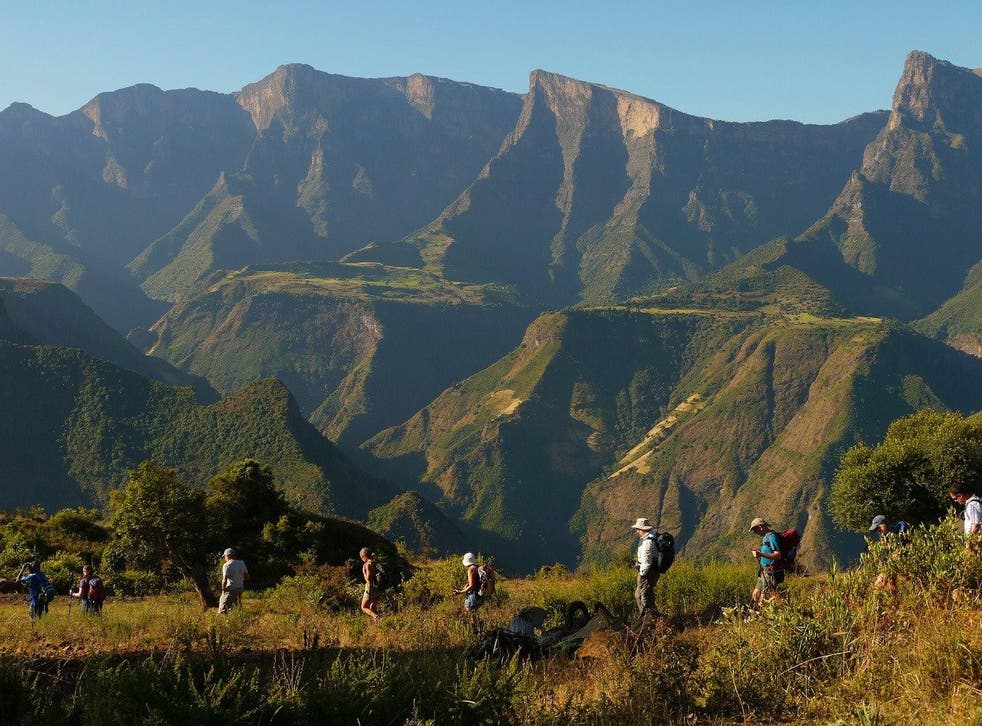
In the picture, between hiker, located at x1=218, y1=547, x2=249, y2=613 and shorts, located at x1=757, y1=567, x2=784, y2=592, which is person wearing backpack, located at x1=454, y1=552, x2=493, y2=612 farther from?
shorts, located at x1=757, y1=567, x2=784, y2=592

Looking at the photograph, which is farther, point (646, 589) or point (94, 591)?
point (94, 591)

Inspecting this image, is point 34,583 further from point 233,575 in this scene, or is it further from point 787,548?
point 787,548

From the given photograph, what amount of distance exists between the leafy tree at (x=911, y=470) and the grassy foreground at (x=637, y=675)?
103 feet

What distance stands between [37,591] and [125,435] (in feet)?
325

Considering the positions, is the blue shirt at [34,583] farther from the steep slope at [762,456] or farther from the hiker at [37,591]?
the steep slope at [762,456]

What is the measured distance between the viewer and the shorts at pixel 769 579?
17.0 metres

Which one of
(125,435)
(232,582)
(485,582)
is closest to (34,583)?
(232,582)

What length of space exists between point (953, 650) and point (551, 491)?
624ft

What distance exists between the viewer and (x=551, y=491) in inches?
7736

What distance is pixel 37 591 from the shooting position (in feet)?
60.6

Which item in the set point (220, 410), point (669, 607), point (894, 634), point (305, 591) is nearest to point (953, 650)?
point (894, 634)

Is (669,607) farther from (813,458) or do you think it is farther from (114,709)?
(813,458)

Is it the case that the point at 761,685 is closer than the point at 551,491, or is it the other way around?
the point at 761,685

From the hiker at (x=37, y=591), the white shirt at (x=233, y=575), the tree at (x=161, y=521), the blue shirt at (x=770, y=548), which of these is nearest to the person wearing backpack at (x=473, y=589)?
the white shirt at (x=233, y=575)
